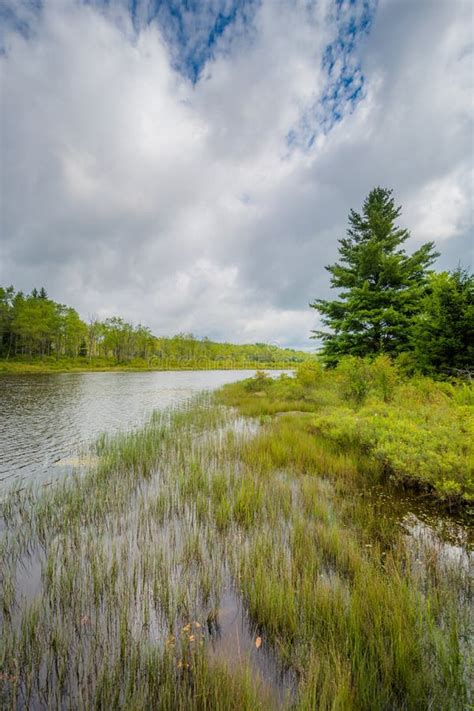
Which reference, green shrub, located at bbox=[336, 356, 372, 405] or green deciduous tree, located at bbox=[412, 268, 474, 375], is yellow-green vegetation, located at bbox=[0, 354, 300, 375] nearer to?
green shrub, located at bbox=[336, 356, 372, 405]

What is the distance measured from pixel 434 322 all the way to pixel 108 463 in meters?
11.9

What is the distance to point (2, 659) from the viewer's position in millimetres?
2109

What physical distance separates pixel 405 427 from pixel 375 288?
1211 centimetres

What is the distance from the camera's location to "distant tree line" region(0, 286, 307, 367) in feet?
171

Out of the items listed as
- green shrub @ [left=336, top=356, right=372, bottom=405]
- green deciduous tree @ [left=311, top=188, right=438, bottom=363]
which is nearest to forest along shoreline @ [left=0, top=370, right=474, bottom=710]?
green shrub @ [left=336, top=356, right=372, bottom=405]

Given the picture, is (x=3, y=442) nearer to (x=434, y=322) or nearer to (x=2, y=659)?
(x=2, y=659)

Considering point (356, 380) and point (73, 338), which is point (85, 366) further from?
point (356, 380)

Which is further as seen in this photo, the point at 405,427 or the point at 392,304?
the point at 392,304

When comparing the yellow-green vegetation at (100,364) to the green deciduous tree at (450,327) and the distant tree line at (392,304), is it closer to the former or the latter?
the distant tree line at (392,304)

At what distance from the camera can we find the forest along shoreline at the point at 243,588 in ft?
6.17

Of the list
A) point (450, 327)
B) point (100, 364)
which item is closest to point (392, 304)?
point (450, 327)

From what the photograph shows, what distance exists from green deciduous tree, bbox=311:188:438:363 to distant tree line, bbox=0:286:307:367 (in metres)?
54.6

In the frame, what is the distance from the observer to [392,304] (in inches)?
599

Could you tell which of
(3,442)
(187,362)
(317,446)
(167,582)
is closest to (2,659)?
(167,582)
